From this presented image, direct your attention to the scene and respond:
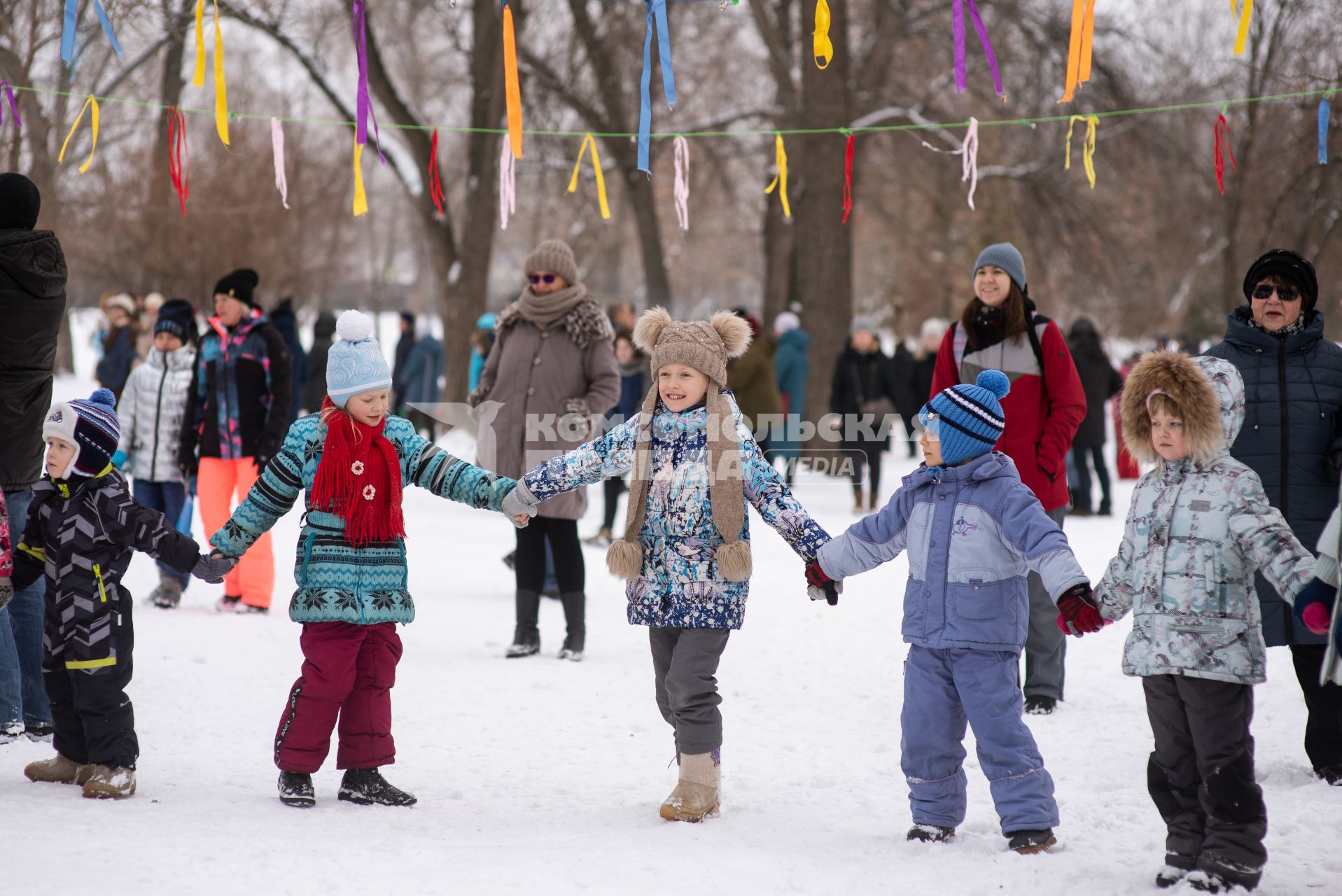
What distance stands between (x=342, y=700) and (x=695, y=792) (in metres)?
1.19

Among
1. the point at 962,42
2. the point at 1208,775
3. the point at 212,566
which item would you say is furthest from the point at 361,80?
the point at 1208,775

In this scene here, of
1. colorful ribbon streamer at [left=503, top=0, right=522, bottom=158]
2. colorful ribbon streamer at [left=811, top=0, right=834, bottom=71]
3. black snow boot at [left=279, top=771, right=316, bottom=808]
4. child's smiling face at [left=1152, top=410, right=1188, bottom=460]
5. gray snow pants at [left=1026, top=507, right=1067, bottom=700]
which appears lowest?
black snow boot at [left=279, top=771, right=316, bottom=808]

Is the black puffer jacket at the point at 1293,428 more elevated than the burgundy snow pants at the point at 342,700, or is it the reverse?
the black puffer jacket at the point at 1293,428

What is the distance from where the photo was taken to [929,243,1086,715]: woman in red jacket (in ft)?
18.4

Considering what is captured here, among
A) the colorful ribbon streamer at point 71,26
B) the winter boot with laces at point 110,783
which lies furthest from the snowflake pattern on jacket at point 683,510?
the colorful ribbon streamer at point 71,26

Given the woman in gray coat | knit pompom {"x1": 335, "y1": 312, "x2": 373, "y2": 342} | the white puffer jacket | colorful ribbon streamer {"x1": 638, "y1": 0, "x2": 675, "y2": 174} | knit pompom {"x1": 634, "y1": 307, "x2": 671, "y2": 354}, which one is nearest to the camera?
knit pompom {"x1": 335, "y1": 312, "x2": 373, "y2": 342}

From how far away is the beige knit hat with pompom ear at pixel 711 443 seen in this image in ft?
14.1

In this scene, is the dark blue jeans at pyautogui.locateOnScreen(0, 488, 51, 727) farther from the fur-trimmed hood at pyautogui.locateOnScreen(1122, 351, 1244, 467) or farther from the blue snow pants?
the fur-trimmed hood at pyautogui.locateOnScreen(1122, 351, 1244, 467)

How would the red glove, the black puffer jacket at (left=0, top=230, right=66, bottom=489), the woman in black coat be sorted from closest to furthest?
1. the red glove
2. the black puffer jacket at (left=0, top=230, right=66, bottom=489)
3. the woman in black coat

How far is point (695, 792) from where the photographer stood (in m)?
4.20

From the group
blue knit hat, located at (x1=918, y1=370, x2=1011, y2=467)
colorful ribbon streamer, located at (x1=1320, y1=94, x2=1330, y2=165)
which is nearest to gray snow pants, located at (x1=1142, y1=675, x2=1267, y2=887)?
blue knit hat, located at (x1=918, y1=370, x2=1011, y2=467)

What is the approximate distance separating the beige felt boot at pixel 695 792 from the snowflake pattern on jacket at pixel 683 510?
439 mm

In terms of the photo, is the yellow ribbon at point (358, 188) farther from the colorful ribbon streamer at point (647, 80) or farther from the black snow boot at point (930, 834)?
the black snow boot at point (930, 834)

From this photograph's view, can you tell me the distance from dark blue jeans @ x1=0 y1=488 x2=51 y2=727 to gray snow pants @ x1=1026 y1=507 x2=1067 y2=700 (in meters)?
4.01
